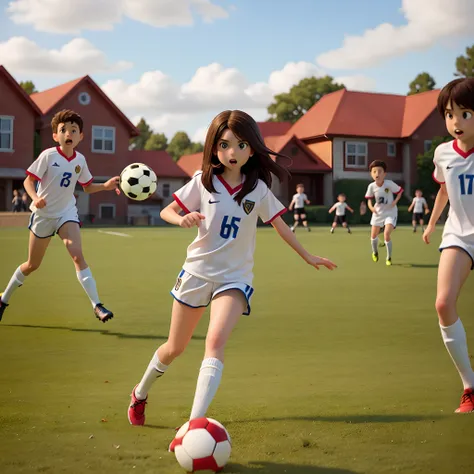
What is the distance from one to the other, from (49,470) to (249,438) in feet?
3.70

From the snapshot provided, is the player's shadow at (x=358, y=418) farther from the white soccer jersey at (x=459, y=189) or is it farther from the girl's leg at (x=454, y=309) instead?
the white soccer jersey at (x=459, y=189)

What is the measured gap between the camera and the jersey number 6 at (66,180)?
8.59 metres

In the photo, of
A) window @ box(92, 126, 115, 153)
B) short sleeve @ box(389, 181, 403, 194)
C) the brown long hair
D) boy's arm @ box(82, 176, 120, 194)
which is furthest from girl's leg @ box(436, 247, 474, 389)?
window @ box(92, 126, 115, 153)

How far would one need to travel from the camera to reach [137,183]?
738 cm

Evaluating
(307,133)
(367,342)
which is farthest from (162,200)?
(367,342)

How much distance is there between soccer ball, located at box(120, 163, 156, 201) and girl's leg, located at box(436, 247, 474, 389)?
323 cm

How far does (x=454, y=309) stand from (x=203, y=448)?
2270mm

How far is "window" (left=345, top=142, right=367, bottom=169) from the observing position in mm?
56500

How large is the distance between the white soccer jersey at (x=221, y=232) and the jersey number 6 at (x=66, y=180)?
434 centimetres

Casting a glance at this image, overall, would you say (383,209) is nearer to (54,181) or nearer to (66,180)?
(66,180)

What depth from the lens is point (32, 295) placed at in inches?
440

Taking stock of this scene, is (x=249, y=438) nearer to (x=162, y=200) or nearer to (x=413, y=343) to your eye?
(x=413, y=343)

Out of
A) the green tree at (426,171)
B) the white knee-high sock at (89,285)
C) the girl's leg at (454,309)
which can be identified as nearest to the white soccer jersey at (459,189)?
the girl's leg at (454,309)

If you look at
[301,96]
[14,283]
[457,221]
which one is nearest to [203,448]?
[457,221]
